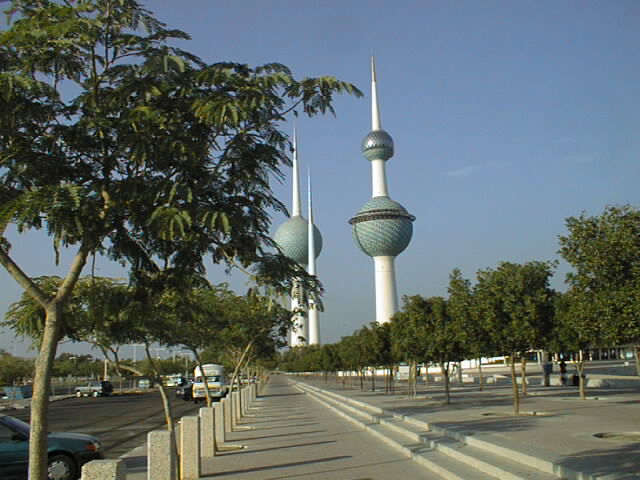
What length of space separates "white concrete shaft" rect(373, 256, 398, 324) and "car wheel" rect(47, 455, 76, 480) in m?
163

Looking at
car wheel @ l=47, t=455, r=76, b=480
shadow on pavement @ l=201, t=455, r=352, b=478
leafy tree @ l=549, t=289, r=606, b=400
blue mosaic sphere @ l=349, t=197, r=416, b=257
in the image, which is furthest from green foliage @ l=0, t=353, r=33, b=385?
blue mosaic sphere @ l=349, t=197, r=416, b=257

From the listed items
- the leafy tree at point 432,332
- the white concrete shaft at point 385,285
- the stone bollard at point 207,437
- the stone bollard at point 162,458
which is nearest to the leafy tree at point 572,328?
the leafy tree at point 432,332

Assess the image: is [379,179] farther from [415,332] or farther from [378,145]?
[415,332]

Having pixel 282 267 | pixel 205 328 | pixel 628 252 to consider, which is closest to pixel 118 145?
pixel 282 267

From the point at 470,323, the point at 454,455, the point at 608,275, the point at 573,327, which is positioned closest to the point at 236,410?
the point at 470,323

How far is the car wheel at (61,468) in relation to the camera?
483 inches

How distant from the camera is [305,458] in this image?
14305mm

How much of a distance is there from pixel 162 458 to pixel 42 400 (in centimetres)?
334

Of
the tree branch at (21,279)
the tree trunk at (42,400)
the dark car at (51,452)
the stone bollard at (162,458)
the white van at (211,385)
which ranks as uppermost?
the tree branch at (21,279)

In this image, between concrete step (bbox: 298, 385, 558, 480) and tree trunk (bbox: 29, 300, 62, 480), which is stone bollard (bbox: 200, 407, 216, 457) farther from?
tree trunk (bbox: 29, 300, 62, 480)

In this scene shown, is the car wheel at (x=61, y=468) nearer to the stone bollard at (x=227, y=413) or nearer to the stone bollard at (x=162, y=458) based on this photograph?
the stone bollard at (x=162, y=458)

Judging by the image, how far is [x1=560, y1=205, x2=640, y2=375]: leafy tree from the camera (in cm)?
1246

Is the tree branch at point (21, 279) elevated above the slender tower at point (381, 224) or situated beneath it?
situated beneath

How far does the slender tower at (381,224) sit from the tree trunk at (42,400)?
16314 cm
